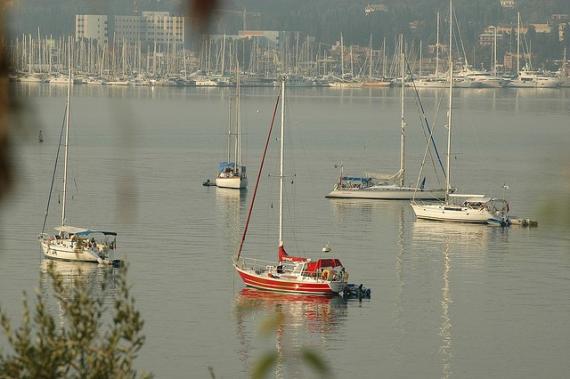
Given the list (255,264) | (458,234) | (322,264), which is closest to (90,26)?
(322,264)

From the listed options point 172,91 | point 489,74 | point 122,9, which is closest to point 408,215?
point 122,9

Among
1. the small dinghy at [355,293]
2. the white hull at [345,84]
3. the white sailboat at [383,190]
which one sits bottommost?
the small dinghy at [355,293]

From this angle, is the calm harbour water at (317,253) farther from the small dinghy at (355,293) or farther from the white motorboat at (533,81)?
the white motorboat at (533,81)

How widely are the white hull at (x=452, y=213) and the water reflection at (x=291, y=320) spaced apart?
38.8 ft

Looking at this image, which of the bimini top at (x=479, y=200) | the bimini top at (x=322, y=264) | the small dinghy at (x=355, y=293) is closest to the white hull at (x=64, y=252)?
the bimini top at (x=322, y=264)

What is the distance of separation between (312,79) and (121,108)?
5971 inches

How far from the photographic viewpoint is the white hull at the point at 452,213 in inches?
1419

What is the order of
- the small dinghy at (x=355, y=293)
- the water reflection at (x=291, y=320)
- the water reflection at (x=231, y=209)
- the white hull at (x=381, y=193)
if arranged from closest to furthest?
the water reflection at (x=291, y=320), the small dinghy at (x=355, y=293), the water reflection at (x=231, y=209), the white hull at (x=381, y=193)

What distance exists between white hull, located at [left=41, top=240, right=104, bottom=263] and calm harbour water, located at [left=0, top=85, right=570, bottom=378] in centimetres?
40

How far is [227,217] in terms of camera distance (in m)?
36.8

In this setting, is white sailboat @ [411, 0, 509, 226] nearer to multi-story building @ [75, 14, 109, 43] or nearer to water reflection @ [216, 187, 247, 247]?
water reflection @ [216, 187, 247, 247]

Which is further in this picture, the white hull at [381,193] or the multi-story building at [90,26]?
the white hull at [381,193]

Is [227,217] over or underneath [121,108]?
underneath

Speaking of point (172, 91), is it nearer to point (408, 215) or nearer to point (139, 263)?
point (408, 215)
